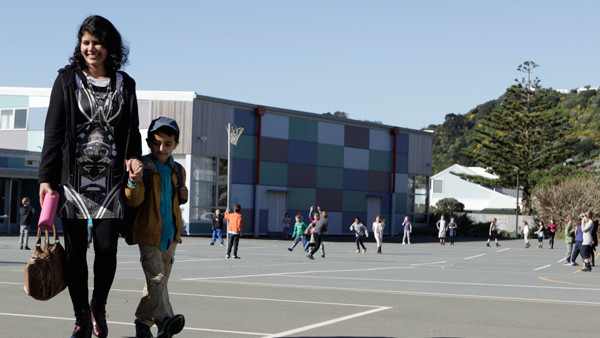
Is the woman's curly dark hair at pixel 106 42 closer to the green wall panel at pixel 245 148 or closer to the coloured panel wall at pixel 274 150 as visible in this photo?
the green wall panel at pixel 245 148

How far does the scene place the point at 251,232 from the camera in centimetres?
4869

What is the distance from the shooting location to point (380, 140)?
58.5 meters

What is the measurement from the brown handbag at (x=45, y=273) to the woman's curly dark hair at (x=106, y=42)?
1.19m

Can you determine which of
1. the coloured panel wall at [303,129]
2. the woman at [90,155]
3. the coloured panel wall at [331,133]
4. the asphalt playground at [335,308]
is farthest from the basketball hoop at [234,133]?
the woman at [90,155]

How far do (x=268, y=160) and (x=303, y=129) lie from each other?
12.0 feet

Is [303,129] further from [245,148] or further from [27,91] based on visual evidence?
[27,91]

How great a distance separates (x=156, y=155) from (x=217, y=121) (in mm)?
40908

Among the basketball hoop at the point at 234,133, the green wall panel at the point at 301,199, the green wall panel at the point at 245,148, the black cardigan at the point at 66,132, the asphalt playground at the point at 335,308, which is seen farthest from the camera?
the green wall panel at the point at 301,199

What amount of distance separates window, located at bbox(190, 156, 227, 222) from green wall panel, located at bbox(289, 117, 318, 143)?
6.04 meters

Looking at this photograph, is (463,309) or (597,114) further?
(597,114)

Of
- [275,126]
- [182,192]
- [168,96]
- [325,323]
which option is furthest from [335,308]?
[275,126]

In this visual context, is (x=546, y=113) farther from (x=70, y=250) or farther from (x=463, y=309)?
(x=70, y=250)

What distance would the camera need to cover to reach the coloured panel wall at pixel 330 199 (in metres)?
54.2

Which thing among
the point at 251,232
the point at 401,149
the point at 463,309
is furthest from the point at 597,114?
the point at 463,309
